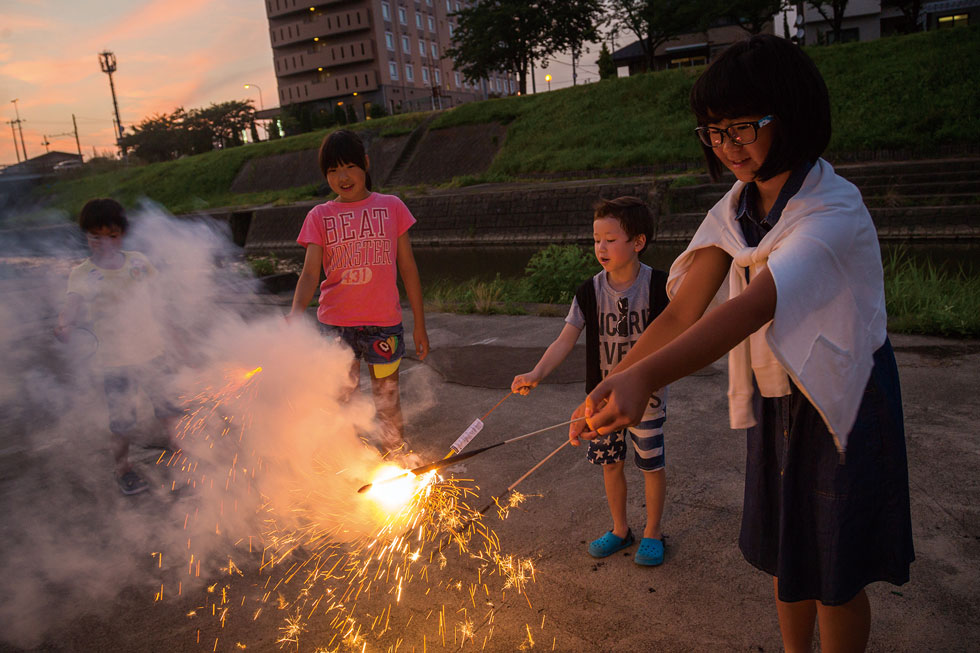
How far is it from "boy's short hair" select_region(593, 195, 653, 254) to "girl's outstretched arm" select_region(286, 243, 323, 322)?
172cm

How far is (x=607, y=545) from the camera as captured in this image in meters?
2.72

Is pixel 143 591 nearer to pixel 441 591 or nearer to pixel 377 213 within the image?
pixel 441 591

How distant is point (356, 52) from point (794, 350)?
6621cm

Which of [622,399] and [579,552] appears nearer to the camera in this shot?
[622,399]

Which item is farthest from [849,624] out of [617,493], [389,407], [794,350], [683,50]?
[683,50]

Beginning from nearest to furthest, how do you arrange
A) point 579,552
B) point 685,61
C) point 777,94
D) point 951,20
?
1. point 777,94
2. point 579,552
3. point 951,20
4. point 685,61

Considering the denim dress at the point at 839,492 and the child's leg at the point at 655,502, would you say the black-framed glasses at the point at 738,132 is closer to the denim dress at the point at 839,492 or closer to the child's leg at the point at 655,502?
the denim dress at the point at 839,492

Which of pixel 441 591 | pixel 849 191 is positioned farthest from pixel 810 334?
pixel 441 591

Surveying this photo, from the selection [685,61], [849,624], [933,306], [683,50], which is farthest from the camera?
[685,61]

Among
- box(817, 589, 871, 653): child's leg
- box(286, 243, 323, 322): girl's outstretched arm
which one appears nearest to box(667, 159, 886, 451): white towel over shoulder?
box(817, 589, 871, 653): child's leg

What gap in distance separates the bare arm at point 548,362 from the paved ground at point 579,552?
30.6 inches

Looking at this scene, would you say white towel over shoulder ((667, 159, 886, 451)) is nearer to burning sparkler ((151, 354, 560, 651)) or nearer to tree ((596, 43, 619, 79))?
burning sparkler ((151, 354, 560, 651))

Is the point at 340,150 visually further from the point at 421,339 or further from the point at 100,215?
the point at 100,215

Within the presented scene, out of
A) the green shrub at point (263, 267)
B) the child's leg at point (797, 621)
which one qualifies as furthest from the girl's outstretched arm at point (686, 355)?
the green shrub at point (263, 267)
